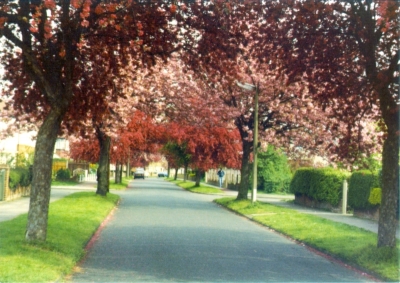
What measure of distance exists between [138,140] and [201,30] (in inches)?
1181

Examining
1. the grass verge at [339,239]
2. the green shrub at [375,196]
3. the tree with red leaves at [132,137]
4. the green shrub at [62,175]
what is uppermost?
the tree with red leaves at [132,137]

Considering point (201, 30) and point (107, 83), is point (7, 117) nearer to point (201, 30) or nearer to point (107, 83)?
point (107, 83)

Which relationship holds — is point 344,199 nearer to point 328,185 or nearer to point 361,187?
point 361,187

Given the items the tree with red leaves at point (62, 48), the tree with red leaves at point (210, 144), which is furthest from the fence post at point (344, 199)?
the tree with red leaves at point (62, 48)

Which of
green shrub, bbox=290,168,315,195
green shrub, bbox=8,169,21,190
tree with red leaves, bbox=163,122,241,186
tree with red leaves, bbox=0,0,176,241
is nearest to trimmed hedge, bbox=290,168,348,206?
green shrub, bbox=290,168,315,195

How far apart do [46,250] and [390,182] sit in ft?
21.8

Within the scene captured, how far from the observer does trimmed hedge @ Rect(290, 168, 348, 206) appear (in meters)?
33.3

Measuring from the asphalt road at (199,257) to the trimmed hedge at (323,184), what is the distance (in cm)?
1332

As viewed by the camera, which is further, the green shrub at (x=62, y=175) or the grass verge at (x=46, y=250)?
the green shrub at (x=62, y=175)

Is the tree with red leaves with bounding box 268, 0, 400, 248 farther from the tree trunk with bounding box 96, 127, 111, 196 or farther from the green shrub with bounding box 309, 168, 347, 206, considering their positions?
the tree trunk with bounding box 96, 127, 111, 196

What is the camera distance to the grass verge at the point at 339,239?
12.1 meters

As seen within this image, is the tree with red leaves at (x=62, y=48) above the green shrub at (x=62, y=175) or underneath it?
above

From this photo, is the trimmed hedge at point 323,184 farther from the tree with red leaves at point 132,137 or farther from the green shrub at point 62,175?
the green shrub at point 62,175

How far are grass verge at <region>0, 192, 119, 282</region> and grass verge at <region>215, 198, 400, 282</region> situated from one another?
5293mm
